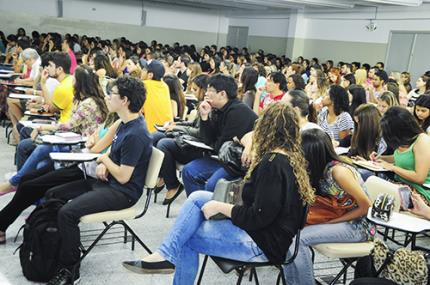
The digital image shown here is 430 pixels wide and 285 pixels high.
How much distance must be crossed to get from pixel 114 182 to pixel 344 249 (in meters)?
1.44

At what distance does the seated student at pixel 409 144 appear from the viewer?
2943 mm

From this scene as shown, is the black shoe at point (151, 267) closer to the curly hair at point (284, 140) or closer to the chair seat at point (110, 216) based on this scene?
the chair seat at point (110, 216)

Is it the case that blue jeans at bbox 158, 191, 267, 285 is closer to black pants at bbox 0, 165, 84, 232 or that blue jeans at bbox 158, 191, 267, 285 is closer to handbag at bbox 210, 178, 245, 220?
handbag at bbox 210, 178, 245, 220

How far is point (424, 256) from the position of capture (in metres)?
2.15

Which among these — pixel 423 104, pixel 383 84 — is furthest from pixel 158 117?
pixel 383 84

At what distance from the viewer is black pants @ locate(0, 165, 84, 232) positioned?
115 inches

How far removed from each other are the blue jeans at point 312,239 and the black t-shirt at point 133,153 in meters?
1.07

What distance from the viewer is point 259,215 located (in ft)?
6.51

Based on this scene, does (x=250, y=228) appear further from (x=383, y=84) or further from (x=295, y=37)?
(x=295, y=37)

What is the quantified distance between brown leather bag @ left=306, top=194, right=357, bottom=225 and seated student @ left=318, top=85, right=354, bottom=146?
214 centimetres

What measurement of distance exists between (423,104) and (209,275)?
101 inches

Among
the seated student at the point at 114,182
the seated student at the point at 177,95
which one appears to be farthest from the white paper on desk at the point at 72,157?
the seated student at the point at 177,95

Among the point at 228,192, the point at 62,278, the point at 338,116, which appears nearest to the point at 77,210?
the point at 62,278

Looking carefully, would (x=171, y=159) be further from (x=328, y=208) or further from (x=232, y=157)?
(x=328, y=208)
